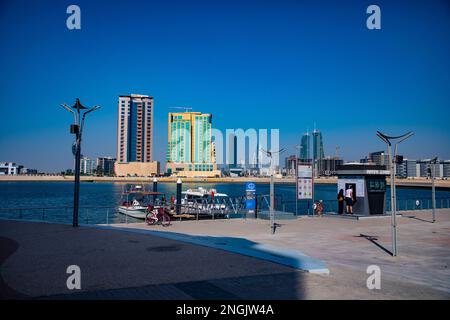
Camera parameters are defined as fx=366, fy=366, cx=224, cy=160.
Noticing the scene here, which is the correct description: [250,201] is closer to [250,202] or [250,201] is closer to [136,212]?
[250,202]

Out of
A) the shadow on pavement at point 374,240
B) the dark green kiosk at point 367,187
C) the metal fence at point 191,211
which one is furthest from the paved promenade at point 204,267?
the dark green kiosk at point 367,187

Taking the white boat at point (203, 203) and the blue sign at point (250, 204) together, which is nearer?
the blue sign at point (250, 204)

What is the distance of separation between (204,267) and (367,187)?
18212 mm

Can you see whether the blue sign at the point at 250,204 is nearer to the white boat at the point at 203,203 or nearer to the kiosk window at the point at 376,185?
the white boat at the point at 203,203

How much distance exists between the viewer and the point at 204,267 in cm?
960

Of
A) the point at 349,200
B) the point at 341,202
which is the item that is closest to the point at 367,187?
the point at 349,200

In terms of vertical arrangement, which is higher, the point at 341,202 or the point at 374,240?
the point at 341,202

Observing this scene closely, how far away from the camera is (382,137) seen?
1293 centimetres

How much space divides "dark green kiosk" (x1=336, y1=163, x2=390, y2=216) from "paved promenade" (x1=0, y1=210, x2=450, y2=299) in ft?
26.4

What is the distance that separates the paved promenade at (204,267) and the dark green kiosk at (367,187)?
804 cm

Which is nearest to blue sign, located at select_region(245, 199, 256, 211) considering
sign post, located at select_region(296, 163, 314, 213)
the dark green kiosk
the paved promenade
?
sign post, located at select_region(296, 163, 314, 213)

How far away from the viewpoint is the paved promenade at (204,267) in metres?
7.45

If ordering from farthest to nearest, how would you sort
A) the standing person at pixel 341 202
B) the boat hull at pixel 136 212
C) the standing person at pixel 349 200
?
1. the boat hull at pixel 136 212
2. the standing person at pixel 341 202
3. the standing person at pixel 349 200
